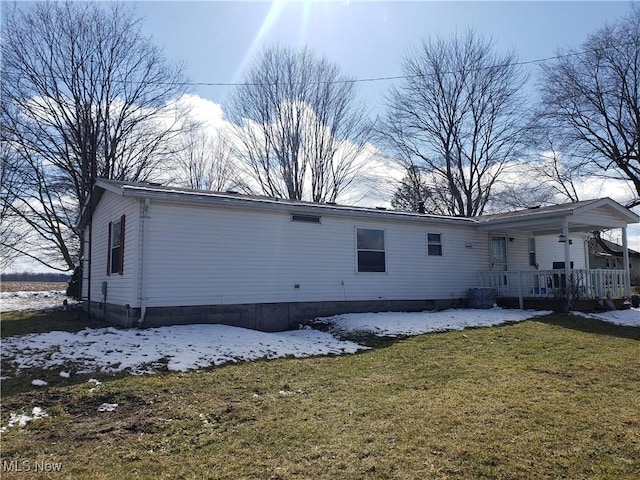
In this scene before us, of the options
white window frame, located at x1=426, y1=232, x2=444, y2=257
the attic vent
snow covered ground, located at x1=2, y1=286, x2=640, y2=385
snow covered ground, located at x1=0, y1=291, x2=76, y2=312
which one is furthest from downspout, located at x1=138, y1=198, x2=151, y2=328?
snow covered ground, located at x1=0, y1=291, x2=76, y2=312

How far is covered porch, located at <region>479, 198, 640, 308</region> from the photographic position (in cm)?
1357

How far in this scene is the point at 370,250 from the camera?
13.3 metres

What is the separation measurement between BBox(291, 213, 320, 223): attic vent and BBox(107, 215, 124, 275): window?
423cm

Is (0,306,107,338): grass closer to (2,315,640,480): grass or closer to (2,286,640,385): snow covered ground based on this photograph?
(2,286,640,385): snow covered ground

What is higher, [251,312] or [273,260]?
[273,260]

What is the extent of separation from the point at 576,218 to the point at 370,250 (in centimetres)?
653

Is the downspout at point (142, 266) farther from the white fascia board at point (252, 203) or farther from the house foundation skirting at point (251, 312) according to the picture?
the white fascia board at point (252, 203)

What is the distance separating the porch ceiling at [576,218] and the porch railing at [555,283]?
60.9 inches

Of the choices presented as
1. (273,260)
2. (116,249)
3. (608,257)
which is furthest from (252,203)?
(608,257)

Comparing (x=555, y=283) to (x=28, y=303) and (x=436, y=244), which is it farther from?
(x=28, y=303)

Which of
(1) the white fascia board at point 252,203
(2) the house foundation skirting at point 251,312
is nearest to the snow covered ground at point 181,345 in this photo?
(2) the house foundation skirting at point 251,312

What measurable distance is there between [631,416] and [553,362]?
9.28 ft

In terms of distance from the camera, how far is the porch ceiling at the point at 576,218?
13734 mm

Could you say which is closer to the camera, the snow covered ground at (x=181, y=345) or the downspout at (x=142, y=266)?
the snow covered ground at (x=181, y=345)
